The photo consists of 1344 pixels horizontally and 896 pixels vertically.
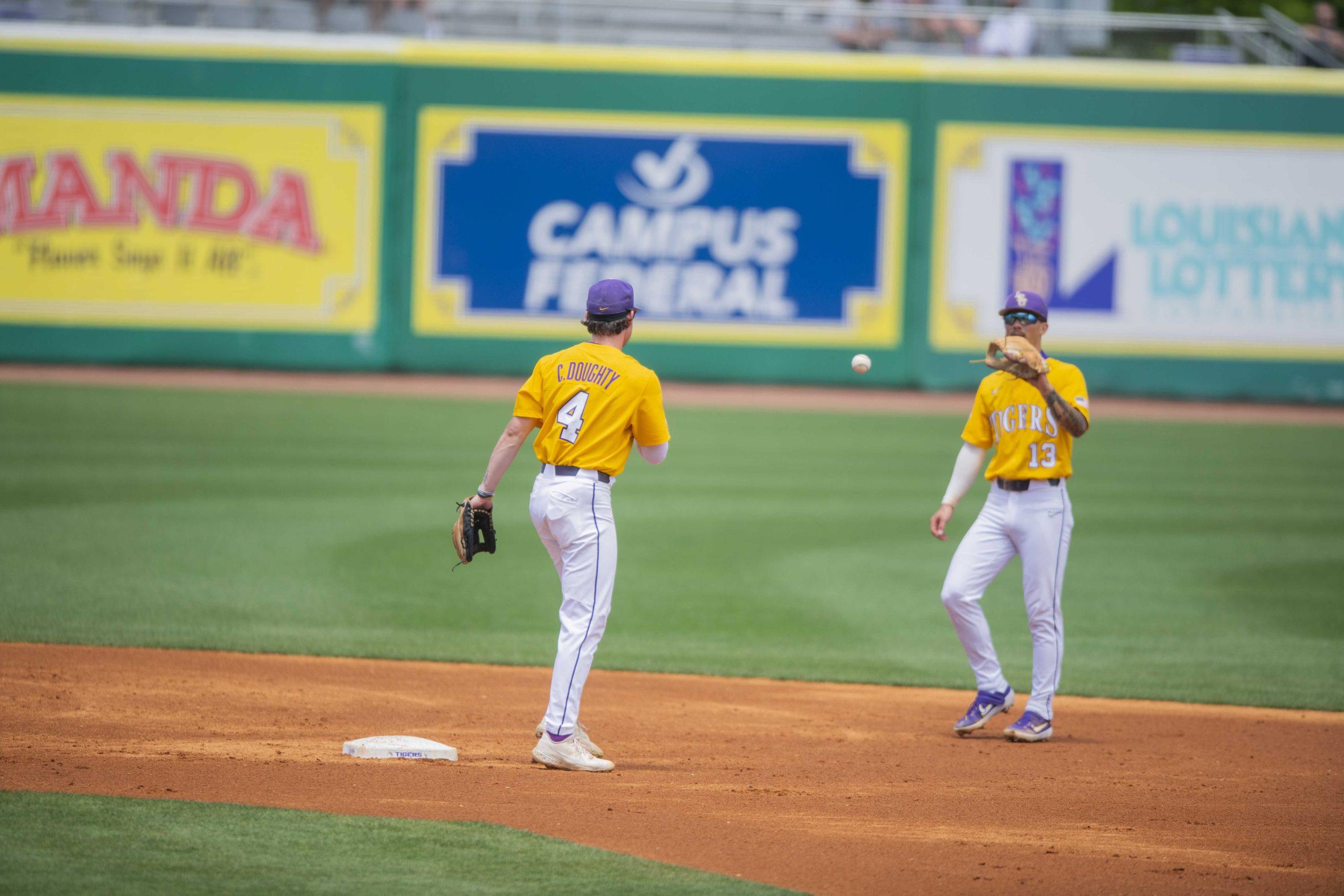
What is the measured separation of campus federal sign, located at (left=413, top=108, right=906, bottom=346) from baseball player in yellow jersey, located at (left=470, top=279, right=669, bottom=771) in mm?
15507

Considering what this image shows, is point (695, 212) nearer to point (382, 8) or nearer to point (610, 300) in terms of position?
point (382, 8)

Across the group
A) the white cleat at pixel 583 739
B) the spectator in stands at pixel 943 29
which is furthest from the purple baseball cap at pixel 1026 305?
the spectator in stands at pixel 943 29

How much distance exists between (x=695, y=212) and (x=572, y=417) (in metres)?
16.2

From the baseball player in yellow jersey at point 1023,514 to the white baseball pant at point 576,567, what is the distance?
173 centimetres

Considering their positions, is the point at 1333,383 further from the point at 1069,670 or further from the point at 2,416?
the point at 2,416

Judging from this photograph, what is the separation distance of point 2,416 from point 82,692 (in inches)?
411

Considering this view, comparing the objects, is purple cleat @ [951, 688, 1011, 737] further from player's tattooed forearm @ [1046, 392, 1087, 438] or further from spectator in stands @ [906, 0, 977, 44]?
spectator in stands @ [906, 0, 977, 44]

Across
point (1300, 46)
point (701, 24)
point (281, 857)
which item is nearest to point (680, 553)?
point (281, 857)

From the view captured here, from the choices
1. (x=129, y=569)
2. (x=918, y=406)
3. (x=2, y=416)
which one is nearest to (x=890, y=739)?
(x=129, y=569)

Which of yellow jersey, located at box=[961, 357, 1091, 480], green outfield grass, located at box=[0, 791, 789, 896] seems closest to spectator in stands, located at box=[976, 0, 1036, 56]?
yellow jersey, located at box=[961, 357, 1091, 480]

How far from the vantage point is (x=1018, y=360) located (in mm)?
6469

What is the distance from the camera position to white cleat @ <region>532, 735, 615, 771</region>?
5859mm

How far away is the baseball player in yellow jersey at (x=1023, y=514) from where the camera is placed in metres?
6.65

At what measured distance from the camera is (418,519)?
1230cm
